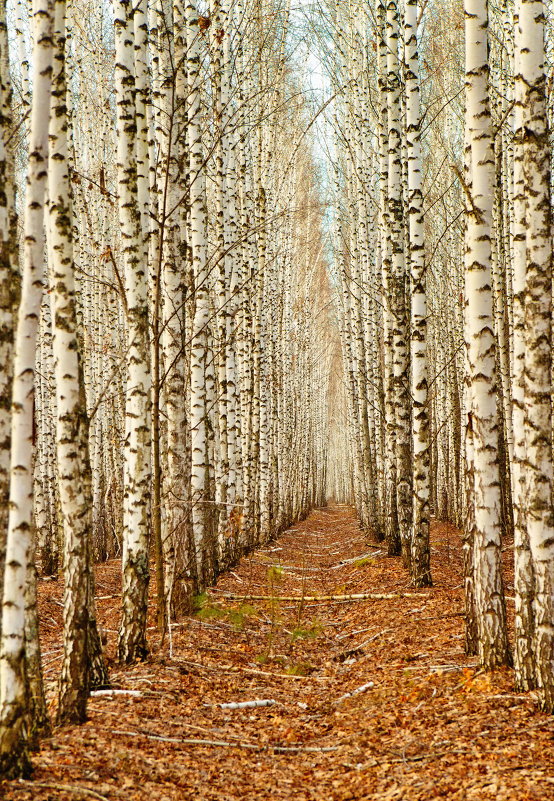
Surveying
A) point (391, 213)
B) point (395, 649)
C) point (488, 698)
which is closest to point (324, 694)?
point (395, 649)

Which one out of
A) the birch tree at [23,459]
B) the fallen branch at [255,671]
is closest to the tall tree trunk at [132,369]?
the fallen branch at [255,671]

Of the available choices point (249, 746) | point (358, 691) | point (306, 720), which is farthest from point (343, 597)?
point (249, 746)

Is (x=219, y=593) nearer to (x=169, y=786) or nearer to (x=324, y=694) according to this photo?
(x=324, y=694)

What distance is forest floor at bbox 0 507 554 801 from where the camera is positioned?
3.97m

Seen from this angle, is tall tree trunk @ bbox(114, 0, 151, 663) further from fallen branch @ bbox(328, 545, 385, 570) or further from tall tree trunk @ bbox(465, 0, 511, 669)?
fallen branch @ bbox(328, 545, 385, 570)

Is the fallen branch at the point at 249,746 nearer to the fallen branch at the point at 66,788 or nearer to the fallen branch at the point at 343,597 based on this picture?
the fallen branch at the point at 66,788

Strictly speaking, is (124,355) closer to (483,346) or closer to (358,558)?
(483,346)

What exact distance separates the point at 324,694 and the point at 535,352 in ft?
11.3

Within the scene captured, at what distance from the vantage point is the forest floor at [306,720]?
3971 mm

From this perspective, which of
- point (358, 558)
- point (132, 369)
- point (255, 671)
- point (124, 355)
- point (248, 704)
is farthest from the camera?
point (358, 558)

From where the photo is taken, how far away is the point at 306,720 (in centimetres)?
558

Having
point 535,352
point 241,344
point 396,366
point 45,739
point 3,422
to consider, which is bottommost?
point 45,739

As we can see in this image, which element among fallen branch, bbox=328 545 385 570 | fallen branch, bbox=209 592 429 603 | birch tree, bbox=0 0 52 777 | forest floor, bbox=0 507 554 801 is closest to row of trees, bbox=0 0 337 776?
birch tree, bbox=0 0 52 777

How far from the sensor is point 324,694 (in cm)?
628
